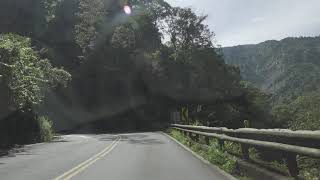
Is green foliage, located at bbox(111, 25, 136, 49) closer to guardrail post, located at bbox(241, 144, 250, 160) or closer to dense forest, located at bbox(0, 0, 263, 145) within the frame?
dense forest, located at bbox(0, 0, 263, 145)

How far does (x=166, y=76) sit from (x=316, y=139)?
7184cm

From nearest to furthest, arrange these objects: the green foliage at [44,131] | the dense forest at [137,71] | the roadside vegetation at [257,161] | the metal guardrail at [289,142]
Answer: the metal guardrail at [289,142] < the roadside vegetation at [257,161] < the green foliage at [44,131] < the dense forest at [137,71]

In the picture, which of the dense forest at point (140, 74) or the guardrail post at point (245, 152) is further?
the dense forest at point (140, 74)

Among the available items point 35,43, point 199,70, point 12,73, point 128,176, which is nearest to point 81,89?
point 35,43

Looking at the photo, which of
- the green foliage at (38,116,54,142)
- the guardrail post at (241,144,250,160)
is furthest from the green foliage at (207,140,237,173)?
the green foliage at (38,116,54,142)

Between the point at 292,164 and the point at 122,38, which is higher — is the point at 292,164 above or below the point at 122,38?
below

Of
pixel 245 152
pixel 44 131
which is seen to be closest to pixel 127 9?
pixel 44 131

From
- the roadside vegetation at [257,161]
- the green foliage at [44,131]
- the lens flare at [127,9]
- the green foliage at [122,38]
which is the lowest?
the roadside vegetation at [257,161]

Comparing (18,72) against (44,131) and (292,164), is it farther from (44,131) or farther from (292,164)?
(292,164)

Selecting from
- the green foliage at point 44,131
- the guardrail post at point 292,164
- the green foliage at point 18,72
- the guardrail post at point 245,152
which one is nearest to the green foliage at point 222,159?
the guardrail post at point 245,152

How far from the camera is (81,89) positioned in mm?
85750

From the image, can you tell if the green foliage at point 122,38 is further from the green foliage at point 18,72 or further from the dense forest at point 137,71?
the green foliage at point 18,72

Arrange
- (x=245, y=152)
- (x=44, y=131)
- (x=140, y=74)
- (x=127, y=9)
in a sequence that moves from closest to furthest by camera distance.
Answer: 1. (x=245, y=152)
2. (x=44, y=131)
3. (x=140, y=74)
4. (x=127, y=9)

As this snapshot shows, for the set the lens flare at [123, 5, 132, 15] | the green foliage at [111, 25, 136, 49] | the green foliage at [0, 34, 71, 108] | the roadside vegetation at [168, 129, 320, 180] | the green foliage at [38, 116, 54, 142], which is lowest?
the roadside vegetation at [168, 129, 320, 180]
